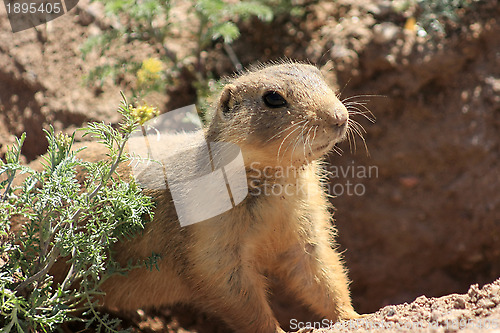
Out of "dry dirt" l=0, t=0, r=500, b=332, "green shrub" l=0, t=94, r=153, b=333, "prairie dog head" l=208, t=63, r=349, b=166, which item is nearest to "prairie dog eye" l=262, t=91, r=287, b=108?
"prairie dog head" l=208, t=63, r=349, b=166

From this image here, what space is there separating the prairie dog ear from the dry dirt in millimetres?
2186

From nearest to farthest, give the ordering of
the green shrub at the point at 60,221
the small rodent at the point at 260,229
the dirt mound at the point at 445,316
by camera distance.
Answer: the dirt mound at the point at 445,316 < the green shrub at the point at 60,221 < the small rodent at the point at 260,229

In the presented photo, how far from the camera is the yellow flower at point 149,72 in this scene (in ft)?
17.1

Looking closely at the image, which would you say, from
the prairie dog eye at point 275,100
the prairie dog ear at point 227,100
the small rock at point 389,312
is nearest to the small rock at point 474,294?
the small rock at point 389,312

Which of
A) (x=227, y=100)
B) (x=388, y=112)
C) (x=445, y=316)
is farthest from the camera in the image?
(x=388, y=112)

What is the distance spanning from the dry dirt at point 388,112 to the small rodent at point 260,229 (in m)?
1.36

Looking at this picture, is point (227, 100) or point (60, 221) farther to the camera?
point (227, 100)

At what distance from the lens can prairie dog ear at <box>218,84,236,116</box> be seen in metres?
4.04

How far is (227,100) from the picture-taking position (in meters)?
4.10

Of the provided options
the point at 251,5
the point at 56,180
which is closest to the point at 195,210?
the point at 56,180

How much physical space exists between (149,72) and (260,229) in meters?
2.36

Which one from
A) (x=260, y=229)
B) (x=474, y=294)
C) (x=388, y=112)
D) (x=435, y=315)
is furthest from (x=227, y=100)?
(x=388, y=112)

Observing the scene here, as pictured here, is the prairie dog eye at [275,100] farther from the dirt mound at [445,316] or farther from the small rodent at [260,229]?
the dirt mound at [445,316]

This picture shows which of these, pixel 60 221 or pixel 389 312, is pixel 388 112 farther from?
pixel 60 221
